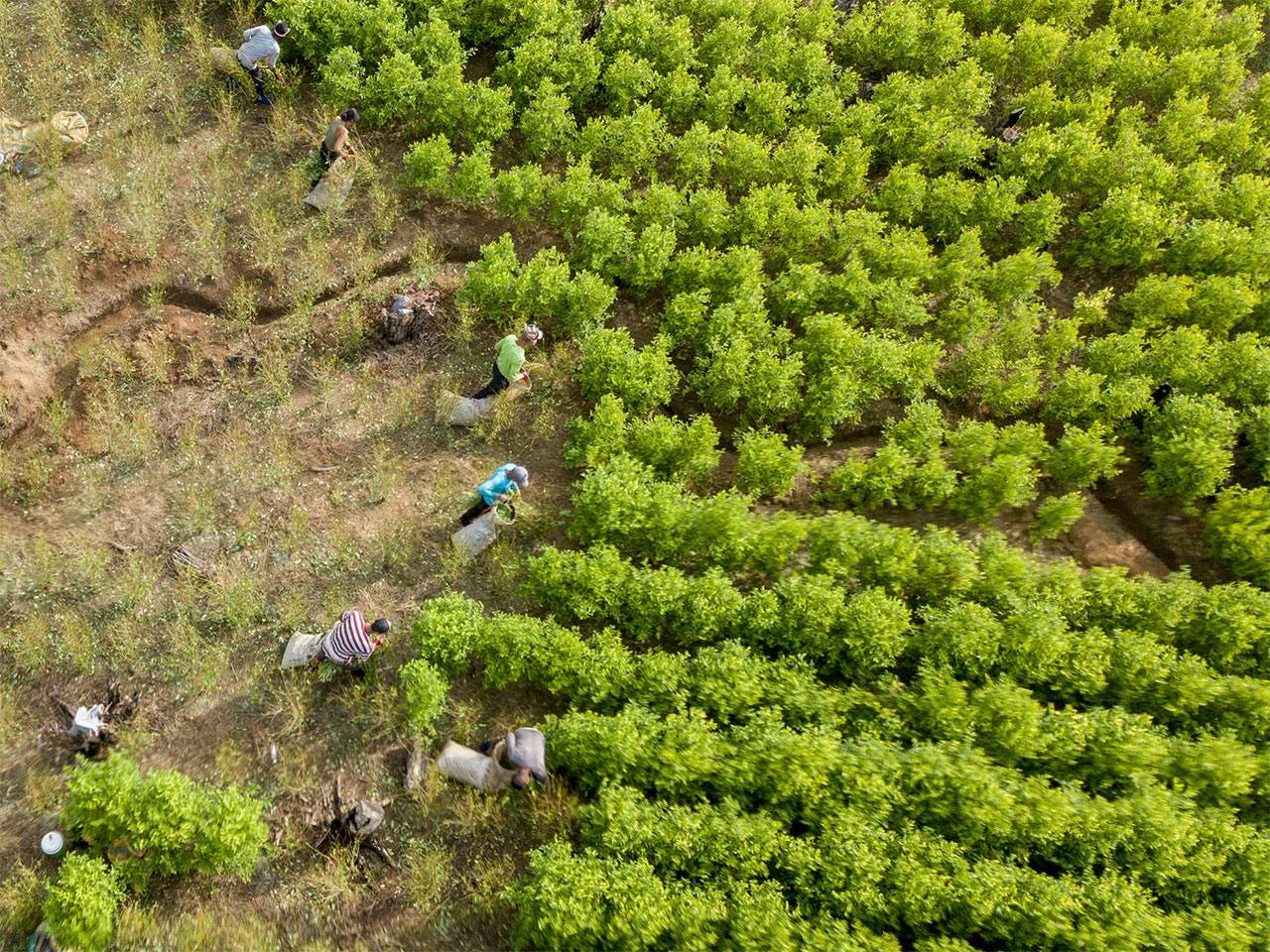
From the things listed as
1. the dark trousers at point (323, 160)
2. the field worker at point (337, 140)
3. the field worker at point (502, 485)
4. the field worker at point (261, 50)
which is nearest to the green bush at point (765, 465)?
the field worker at point (502, 485)

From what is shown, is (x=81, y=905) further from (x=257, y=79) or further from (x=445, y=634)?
(x=257, y=79)

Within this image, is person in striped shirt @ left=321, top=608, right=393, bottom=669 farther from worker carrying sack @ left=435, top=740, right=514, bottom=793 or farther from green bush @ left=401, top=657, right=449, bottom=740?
worker carrying sack @ left=435, top=740, right=514, bottom=793

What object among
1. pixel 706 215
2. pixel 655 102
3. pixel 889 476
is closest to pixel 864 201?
pixel 706 215

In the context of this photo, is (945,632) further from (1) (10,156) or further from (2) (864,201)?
(1) (10,156)

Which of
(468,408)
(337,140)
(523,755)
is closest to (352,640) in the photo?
(523,755)

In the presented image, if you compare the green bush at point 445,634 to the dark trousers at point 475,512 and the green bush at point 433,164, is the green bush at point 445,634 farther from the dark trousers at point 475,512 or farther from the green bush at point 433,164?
the green bush at point 433,164

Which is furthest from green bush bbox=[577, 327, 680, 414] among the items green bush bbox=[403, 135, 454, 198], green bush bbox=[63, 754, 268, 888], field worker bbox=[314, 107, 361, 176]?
green bush bbox=[63, 754, 268, 888]
